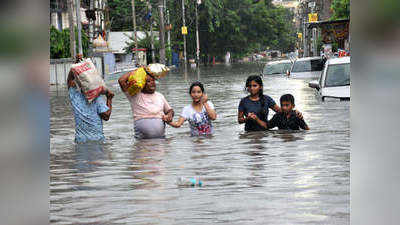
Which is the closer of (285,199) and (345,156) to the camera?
(285,199)

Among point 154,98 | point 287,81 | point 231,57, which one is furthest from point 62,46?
point 231,57

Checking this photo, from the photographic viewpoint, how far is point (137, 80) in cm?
1048

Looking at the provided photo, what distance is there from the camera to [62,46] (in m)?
46.4

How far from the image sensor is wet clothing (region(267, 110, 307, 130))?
11.4 metres

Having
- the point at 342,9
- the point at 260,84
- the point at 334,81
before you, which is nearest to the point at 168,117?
the point at 260,84

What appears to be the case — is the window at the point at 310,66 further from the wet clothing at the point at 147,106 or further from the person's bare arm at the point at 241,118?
the wet clothing at the point at 147,106

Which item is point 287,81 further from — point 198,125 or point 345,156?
point 345,156

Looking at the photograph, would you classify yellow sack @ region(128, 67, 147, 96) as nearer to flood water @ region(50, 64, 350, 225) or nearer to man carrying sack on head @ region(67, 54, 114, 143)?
man carrying sack on head @ region(67, 54, 114, 143)

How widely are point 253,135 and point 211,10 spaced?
7436 centimetres

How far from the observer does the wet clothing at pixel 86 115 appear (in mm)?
10867

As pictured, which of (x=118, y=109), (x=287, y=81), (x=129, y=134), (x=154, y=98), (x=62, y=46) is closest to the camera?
(x=154, y=98)

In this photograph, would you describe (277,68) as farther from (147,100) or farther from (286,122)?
(147,100)

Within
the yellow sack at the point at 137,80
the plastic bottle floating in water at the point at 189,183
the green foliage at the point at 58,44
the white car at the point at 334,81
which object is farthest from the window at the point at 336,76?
the green foliage at the point at 58,44

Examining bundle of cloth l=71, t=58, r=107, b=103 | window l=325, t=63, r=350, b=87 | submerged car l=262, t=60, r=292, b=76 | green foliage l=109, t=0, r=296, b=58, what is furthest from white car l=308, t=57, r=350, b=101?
green foliage l=109, t=0, r=296, b=58
